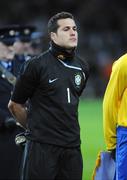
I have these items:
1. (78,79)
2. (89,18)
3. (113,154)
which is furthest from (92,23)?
(113,154)

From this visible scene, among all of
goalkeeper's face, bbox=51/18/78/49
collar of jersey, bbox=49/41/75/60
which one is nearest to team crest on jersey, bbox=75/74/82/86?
collar of jersey, bbox=49/41/75/60

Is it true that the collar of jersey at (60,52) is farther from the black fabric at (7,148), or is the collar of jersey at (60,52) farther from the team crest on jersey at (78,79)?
the black fabric at (7,148)

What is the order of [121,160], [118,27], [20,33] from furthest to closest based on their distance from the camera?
[118,27] < [20,33] < [121,160]

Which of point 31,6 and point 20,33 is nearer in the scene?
point 20,33

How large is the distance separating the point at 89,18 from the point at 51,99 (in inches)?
1089

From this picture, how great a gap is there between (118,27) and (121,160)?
27868 millimetres

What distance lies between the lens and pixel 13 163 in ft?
33.4

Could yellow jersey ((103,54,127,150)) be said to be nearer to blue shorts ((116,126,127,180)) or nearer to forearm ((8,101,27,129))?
blue shorts ((116,126,127,180))

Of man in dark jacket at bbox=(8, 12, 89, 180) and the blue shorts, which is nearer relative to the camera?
the blue shorts

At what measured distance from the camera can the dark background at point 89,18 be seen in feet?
110

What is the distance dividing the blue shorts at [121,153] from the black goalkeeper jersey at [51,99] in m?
0.42

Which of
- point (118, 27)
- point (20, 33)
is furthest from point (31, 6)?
point (20, 33)

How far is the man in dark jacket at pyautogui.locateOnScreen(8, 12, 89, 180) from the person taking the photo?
8172mm

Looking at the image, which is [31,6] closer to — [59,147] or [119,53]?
[119,53]
